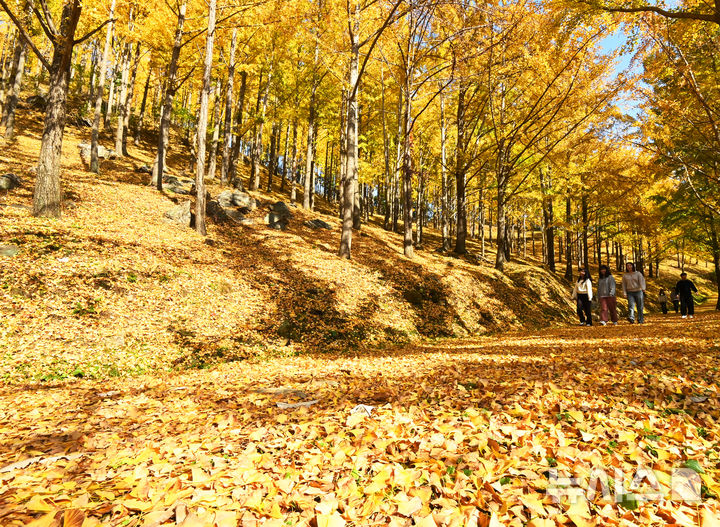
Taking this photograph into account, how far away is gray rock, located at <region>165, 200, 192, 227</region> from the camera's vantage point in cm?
1269

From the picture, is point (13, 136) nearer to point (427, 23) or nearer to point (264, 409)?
point (427, 23)

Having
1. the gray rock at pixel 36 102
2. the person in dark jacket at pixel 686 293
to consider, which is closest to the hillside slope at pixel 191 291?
the person in dark jacket at pixel 686 293

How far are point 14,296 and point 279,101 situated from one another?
18977 mm

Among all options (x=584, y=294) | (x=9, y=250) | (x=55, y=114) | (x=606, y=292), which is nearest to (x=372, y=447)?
(x=9, y=250)

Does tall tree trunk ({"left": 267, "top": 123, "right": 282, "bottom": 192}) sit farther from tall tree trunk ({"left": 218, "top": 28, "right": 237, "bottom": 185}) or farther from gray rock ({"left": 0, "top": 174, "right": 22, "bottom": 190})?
gray rock ({"left": 0, "top": 174, "right": 22, "bottom": 190})

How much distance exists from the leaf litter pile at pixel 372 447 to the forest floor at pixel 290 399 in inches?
0.7

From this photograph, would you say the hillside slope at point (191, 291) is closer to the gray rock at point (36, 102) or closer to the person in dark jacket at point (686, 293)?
the person in dark jacket at point (686, 293)

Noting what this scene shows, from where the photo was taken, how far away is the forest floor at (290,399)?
6.89 feet

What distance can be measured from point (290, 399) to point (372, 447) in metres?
1.84

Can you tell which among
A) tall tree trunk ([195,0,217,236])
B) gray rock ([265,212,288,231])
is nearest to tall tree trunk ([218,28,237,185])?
tall tree trunk ([195,0,217,236])

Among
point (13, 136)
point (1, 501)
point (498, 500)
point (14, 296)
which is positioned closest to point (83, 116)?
point (13, 136)

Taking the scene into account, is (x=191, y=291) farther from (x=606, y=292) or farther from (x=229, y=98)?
(x=229, y=98)

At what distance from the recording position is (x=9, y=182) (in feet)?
36.5

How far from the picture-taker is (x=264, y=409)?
4031mm
